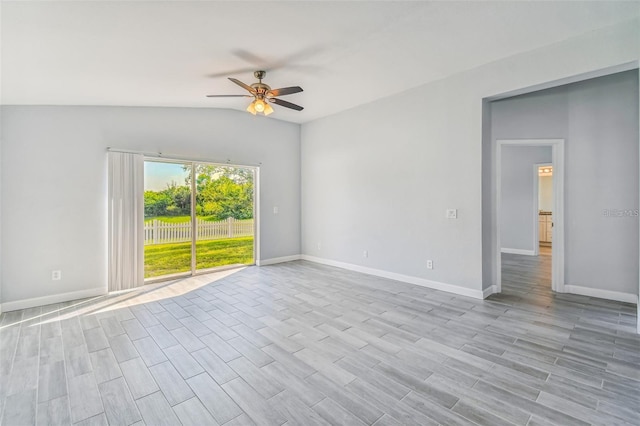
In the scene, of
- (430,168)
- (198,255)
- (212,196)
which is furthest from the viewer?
(212,196)

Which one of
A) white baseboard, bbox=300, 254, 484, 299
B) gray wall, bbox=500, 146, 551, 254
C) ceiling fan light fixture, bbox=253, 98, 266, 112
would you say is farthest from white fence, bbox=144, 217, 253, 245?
gray wall, bbox=500, 146, 551, 254

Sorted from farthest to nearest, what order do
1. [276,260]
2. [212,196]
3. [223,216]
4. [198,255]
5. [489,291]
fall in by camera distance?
[276,260]
[223,216]
[212,196]
[198,255]
[489,291]

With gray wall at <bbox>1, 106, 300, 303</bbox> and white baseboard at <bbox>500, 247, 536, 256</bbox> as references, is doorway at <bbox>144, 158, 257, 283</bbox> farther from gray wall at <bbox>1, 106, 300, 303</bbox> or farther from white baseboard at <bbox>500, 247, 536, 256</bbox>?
white baseboard at <bbox>500, 247, 536, 256</bbox>

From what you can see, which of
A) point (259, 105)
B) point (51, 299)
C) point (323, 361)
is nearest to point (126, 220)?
point (51, 299)

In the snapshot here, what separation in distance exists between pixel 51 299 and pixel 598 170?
26.3ft

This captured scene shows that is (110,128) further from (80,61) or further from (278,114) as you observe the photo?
(278,114)

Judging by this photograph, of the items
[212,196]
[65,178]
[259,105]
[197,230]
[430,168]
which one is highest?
[259,105]

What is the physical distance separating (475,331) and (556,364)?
721 millimetres

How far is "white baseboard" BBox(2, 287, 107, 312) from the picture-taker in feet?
12.2

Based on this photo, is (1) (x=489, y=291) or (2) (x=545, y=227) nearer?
(1) (x=489, y=291)

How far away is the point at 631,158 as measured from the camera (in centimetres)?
381

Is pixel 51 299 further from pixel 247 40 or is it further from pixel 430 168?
pixel 430 168

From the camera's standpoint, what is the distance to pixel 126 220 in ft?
14.8

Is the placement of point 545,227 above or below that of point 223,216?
below
